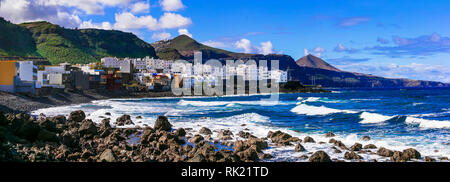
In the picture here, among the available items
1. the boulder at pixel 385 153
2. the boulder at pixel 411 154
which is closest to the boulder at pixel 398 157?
the boulder at pixel 411 154

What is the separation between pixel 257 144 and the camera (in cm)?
1412

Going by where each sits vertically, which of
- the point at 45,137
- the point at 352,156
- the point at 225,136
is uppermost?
the point at 45,137

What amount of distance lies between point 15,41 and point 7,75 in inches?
3950

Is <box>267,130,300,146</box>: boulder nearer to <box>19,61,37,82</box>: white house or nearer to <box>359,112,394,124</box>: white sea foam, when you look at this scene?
<box>359,112,394,124</box>: white sea foam

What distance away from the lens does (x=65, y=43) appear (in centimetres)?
14425

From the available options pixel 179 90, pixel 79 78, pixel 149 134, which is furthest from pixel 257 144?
pixel 179 90

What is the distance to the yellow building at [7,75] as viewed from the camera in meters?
41.0

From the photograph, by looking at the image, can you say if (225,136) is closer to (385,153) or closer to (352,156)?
(352,156)

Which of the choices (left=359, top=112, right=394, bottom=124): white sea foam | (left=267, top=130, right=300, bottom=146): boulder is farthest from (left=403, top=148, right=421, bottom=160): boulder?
(left=359, top=112, right=394, bottom=124): white sea foam

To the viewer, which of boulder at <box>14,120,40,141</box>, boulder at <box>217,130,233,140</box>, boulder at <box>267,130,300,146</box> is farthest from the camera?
boulder at <box>217,130,233,140</box>

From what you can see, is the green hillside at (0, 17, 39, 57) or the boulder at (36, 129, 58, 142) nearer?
the boulder at (36, 129, 58, 142)

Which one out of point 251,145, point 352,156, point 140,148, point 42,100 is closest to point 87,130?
point 140,148

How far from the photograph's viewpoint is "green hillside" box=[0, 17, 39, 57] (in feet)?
386
